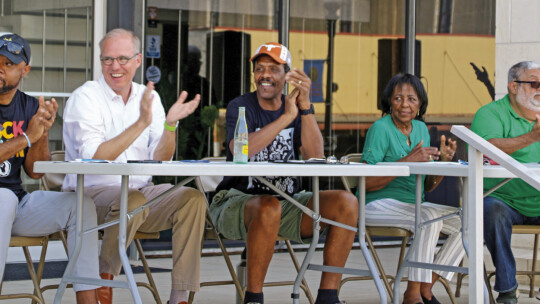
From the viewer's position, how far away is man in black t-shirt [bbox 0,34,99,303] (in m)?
3.77

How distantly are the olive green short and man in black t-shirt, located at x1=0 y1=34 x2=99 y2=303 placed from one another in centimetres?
71

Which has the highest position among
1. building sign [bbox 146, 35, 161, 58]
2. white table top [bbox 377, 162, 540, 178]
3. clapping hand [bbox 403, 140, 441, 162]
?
building sign [bbox 146, 35, 161, 58]

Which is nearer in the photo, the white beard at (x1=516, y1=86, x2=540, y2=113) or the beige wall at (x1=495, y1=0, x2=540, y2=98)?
the white beard at (x1=516, y1=86, x2=540, y2=113)

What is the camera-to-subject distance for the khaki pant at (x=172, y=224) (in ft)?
13.2

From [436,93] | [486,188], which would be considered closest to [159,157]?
[486,188]

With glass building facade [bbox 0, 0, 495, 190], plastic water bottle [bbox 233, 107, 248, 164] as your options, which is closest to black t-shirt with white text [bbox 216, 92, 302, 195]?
plastic water bottle [bbox 233, 107, 248, 164]

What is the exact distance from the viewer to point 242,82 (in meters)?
7.57

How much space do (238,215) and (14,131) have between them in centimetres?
109

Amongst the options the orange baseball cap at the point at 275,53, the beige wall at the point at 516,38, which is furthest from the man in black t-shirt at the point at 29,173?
the beige wall at the point at 516,38

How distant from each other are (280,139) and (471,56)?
4.34 meters

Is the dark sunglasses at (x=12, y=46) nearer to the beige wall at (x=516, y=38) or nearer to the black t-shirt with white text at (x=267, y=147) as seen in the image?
the black t-shirt with white text at (x=267, y=147)

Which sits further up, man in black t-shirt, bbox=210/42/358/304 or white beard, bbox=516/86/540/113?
white beard, bbox=516/86/540/113

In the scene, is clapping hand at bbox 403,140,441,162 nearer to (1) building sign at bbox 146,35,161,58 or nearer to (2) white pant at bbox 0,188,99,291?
(2) white pant at bbox 0,188,99,291

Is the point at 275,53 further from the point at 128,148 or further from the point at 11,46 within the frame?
the point at 11,46
